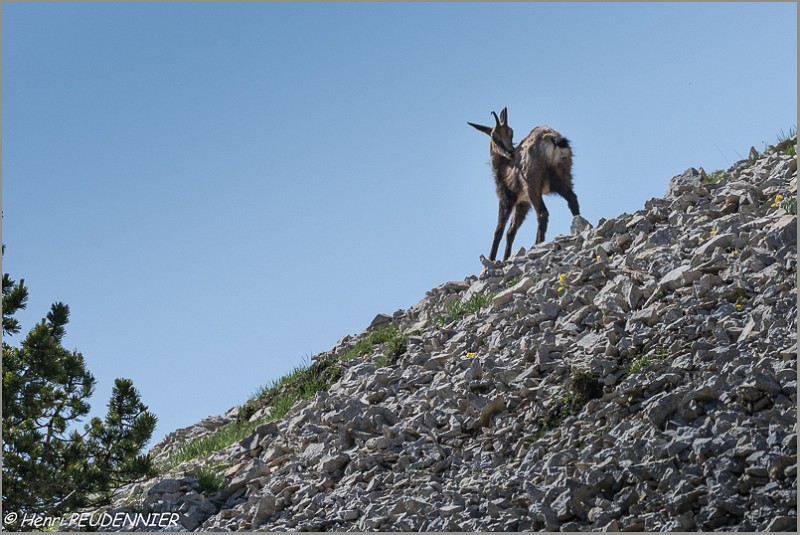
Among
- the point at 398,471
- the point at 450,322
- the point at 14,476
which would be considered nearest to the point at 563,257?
the point at 450,322

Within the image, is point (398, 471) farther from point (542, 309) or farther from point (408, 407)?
point (542, 309)

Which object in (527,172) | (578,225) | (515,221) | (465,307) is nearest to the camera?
(465,307)

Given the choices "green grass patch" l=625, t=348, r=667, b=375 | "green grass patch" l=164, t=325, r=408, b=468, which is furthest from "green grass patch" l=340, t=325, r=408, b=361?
"green grass patch" l=625, t=348, r=667, b=375

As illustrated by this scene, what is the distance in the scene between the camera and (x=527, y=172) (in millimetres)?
16672

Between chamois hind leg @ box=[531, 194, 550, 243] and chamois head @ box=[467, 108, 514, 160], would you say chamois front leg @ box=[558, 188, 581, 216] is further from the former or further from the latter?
chamois head @ box=[467, 108, 514, 160]

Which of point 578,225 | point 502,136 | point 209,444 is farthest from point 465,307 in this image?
point 502,136

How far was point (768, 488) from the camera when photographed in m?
7.18

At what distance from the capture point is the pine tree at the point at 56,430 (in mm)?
10414

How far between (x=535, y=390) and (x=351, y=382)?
3195 mm

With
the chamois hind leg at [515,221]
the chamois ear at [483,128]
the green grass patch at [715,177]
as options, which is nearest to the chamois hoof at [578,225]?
the green grass patch at [715,177]

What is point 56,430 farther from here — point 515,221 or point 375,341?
point 515,221

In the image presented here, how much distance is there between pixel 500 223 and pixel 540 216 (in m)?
1.19

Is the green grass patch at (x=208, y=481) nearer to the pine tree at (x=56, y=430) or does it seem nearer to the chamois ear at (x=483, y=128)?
the pine tree at (x=56, y=430)

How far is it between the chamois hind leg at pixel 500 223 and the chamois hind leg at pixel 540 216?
38.5 inches
